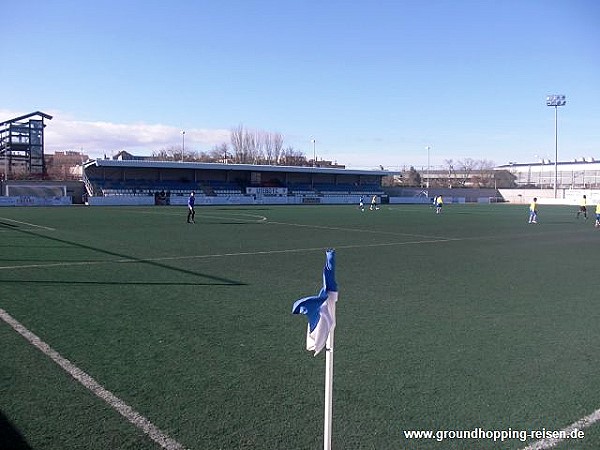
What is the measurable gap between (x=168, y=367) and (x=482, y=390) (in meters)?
3.26

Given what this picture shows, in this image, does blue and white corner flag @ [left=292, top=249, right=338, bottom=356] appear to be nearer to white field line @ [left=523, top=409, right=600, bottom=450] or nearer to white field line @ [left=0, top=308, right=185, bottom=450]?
white field line @ [left=0, top=308, right=185, bottom=450]

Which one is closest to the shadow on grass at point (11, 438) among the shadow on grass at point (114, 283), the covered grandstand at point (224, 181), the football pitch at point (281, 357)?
the football pitch at point (281, 357)

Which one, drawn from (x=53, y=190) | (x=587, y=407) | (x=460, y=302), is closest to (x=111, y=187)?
(x=53, y=190)

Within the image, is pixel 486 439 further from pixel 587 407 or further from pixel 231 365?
pixel 231 365

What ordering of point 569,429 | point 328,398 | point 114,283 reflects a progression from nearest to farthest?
point 328,398 → point 569,429 → point 114,283

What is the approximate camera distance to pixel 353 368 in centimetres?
573

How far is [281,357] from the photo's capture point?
6.11 meters

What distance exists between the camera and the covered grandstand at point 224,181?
63.2 metres

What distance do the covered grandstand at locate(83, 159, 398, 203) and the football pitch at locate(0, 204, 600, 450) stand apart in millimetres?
50783

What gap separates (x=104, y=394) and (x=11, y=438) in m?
0.95

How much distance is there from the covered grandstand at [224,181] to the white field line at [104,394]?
5412cm

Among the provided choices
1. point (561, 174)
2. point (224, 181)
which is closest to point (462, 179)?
point (561, 174)

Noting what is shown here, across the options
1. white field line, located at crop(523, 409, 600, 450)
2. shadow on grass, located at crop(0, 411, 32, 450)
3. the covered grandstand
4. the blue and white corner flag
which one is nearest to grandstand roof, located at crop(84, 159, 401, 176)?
the covered grandstand

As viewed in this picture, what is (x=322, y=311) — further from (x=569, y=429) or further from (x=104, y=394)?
(x=104, y=394)
